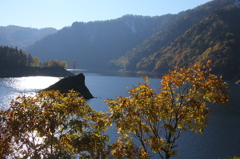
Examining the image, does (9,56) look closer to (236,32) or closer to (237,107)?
(237,107)

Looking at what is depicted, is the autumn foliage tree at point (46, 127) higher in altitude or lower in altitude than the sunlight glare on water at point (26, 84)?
higher

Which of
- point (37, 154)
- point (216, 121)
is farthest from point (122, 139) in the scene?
point (216, 121)

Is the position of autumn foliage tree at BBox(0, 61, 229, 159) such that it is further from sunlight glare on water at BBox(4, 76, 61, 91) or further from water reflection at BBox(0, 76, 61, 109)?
sunlight glare on water at BBox(4, 76, 61, 91)

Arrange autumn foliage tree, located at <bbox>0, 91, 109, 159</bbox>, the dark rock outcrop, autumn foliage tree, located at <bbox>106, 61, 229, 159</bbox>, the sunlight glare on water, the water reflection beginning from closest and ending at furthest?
1. autumn foliage tree, located at <bbox>0, 91, 109, 159</bbox>
2. autumn foliage tree, located at <bbox>106, 61, 229, 159</bbox>
3. the water reflection
4. the dark rock outcrop
5. the sunlight glare on water

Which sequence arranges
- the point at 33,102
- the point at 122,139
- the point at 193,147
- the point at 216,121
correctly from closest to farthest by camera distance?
the point at 33,102
the point at 122,139
the point at 193,147
the point at 216,121

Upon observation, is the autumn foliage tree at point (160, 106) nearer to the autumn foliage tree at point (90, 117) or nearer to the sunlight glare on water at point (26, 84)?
the autumn foliage tree at point (90, 117)

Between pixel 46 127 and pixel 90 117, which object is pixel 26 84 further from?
pixel 46 127

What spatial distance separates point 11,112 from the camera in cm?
956

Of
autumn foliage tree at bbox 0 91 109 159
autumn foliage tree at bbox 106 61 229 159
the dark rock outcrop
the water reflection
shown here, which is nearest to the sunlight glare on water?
the water reflection

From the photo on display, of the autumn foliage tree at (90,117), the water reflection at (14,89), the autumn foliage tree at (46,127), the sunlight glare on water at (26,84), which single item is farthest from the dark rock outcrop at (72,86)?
the autumn foliage tree at (46,127)

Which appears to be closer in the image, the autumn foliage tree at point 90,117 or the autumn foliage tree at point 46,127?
the autumn foliage tree at point 46,127

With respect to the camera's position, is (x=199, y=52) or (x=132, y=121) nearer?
(x=132, y=121)

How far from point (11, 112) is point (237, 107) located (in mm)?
62514

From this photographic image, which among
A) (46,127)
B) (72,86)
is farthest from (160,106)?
(72,86)
